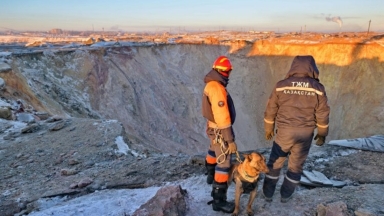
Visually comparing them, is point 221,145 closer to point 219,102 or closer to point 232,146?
point 232,146

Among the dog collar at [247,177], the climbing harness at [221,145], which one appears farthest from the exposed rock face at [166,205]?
the dog collar at [247,177]

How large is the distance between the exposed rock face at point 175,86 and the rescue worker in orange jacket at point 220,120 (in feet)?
30.2

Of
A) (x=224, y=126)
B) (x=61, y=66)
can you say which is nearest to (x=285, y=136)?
(x=224, y=126)

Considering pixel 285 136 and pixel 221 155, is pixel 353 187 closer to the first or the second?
pixel 285 136

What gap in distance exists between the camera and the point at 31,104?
11859mm

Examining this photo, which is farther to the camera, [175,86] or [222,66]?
[175,86]

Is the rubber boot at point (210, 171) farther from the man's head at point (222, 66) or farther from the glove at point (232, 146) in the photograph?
the man's head at point (222, 66)

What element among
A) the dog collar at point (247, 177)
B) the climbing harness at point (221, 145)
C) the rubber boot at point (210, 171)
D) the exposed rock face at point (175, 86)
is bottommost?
the exposed rock face at point (175, 86)

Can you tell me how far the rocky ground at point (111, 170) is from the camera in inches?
152

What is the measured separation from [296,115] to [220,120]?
37.5 inches

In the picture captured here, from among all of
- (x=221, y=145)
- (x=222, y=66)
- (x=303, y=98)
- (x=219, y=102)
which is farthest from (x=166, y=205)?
(x=303, y=98)

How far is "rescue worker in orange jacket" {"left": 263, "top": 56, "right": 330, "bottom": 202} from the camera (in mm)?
3430

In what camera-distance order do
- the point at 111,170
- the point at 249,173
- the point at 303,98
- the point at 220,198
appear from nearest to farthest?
1. the point at 249,173
2. the point at 303,98
3. the point at 220,198
4. the point at 111,170

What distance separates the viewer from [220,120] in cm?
345
